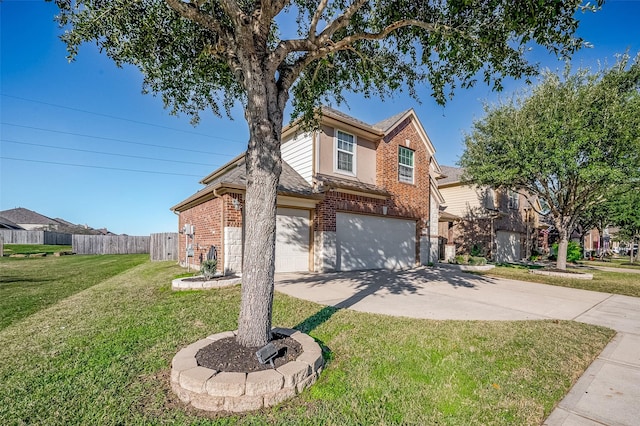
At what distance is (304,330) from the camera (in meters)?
4.59

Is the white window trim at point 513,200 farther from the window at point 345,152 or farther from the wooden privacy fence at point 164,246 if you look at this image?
the wooden privacy fence at point 164,246

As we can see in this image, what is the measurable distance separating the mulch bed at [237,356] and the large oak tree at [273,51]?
163mm

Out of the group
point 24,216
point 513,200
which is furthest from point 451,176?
point 24,216

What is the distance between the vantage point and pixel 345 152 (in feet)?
38.3

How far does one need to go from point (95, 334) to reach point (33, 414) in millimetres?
2119

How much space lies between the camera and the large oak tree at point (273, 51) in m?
3.54

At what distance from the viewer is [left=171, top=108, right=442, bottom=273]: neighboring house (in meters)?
9.63

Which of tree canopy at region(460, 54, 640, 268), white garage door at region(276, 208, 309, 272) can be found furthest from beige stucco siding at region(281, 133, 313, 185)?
tree canopy at region(460, 54, 640, 268)

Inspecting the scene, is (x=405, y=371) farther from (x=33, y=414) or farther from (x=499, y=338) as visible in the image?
(x=33, y=414)

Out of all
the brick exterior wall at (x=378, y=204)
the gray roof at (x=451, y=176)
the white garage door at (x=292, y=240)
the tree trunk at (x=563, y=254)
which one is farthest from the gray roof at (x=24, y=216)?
the tree trunk at (x=563, y=254)

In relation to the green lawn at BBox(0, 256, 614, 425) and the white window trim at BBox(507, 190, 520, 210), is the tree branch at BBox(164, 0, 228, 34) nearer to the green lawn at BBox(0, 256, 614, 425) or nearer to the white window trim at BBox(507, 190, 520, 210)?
the green lawn at BBox(0, 256, 614, 425)

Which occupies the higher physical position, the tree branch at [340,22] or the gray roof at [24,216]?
the tree branch at [340,22]

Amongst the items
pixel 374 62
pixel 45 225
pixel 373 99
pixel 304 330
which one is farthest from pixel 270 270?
pixel 45 225

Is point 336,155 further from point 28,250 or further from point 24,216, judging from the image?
point 24,216
